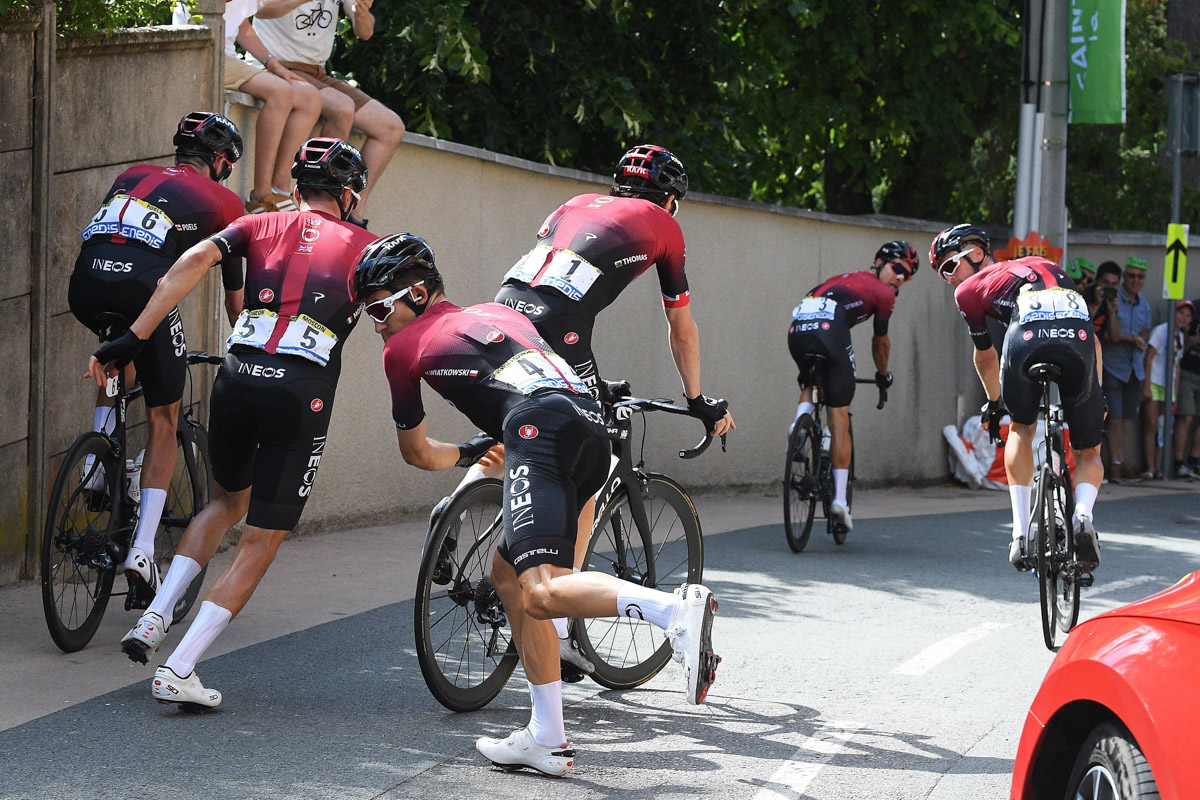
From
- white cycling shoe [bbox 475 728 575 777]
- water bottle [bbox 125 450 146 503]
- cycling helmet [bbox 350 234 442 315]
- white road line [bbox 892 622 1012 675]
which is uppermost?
cycling helmet [bbox 350 234 442 315]

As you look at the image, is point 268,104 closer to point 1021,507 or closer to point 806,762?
point 1021,507

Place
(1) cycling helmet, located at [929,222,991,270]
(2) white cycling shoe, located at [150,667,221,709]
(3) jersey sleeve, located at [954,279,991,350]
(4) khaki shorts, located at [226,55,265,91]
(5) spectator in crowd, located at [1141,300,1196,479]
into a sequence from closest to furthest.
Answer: (2) white cycling shoe, located at [150,667,221,709] → (3) jersey sleeve, located at [954,279,991,350] → (1) cycling helmet, located at [929,222,991,270] → (4) khaki shorts, located at [226,55,265,91] → (5) spectator in crowd, located at [1141,300,1196,479]

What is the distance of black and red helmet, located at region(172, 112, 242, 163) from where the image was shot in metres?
6.93

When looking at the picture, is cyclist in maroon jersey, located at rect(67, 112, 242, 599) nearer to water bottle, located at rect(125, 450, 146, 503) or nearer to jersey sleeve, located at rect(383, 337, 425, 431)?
water bottle, located at rect(125, 450, 146, 503)

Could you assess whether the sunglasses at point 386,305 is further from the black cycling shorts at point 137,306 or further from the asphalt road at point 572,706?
the black cycling shorts at point 137,306

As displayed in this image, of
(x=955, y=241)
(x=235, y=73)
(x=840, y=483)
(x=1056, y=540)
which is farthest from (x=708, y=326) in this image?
(x=1056, y=540)

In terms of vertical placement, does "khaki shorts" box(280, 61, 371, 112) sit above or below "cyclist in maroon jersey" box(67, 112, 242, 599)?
above

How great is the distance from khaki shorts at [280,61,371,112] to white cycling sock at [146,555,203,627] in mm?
4486

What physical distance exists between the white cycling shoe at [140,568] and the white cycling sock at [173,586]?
0.47 meters

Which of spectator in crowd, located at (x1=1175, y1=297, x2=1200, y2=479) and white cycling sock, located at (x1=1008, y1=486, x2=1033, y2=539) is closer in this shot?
white cycling sock, located at (x1=1008, y1=486, x2=1033, y2=539)

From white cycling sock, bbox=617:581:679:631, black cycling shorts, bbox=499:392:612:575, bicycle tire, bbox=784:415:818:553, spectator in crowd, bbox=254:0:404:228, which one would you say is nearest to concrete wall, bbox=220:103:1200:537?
spectator in crowd, bbox=254:0:404:228

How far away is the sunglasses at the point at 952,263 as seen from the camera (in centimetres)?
867

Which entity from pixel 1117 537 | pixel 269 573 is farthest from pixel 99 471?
pixel 1117 537

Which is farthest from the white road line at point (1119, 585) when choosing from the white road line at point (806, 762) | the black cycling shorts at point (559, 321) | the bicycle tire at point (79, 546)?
the bicycle tire at point (79, 546)
